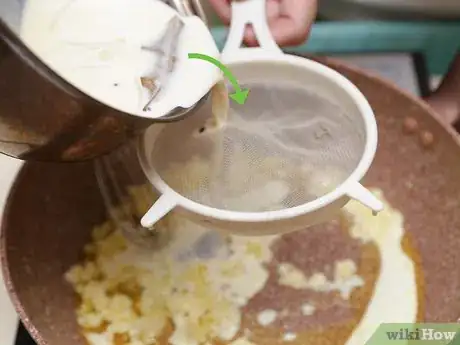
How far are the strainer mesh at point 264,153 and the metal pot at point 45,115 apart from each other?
14 centimetres

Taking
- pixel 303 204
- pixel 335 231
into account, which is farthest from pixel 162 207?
pixel 335 231

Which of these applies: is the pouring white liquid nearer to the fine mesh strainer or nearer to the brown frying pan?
the fine mesh strainer

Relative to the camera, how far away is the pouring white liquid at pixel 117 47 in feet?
1.99

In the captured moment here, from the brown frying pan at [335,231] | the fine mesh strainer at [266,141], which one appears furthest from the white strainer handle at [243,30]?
the brown frying pan at [335,231]

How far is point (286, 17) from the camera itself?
0.86 m

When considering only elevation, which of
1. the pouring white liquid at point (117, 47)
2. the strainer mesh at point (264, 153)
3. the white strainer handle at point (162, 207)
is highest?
the pouring white liquid at point (117, 47)

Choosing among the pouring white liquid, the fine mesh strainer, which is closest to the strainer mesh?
the fine mesh strainer

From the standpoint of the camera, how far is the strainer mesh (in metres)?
0.75

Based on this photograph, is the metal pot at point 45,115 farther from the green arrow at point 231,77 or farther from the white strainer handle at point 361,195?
the white strainer handle at point 361,195

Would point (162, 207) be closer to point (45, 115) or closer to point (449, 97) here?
point (45, 115)

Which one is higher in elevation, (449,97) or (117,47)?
(117,47)

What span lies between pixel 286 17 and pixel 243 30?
11cm

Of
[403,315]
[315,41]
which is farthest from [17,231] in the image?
[315,41]

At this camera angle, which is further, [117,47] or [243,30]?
[243,30]
